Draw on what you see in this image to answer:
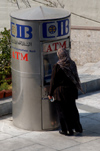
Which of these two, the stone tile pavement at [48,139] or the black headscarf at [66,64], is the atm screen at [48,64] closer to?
the black headscarf at [66,64]

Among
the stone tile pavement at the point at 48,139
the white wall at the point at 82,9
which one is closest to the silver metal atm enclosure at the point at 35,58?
the stone tile pavement at the point at 48,139

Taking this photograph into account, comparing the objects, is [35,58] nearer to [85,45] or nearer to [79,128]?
[79,128]

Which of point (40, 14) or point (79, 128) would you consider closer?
point (40, 14)

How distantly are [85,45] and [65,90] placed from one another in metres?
8.36

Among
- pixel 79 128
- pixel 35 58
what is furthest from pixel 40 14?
pixel 79 128

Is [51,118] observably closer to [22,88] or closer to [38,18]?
[22,88]

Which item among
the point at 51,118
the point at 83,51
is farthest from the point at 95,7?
the point at 51,118

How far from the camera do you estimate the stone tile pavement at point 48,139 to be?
6309 mm

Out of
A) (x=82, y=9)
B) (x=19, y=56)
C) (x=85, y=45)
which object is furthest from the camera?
(x=82, y=9)

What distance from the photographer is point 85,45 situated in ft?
48.8

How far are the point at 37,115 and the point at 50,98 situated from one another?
17.5 inches

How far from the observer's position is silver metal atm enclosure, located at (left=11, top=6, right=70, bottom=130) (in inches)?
263

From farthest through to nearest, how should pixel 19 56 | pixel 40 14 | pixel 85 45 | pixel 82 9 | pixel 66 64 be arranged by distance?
pixel 82 9
pixel 85 45
pixel 19 56
pixel 40 14
pixel 66 64

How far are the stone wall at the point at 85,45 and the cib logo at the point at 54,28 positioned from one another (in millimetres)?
7927
